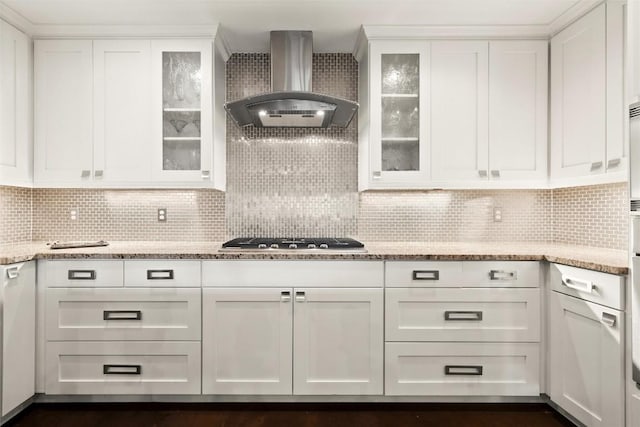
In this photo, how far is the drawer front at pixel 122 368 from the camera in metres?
2.14

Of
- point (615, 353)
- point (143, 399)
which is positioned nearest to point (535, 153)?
point (615, 353)

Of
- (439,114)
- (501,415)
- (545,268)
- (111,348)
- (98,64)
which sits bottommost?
(501,415)

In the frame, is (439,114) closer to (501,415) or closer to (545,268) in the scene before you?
(545,268)

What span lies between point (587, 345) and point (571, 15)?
6.06 feet

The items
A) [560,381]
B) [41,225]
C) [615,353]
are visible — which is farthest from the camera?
[41,225]

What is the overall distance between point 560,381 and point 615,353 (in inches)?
17.7

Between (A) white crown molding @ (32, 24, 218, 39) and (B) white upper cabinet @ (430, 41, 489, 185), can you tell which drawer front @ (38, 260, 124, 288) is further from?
(B) white upper cabinet @ (430, 41, 489, 185)

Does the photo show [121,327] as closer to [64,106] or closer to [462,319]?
[64,106]

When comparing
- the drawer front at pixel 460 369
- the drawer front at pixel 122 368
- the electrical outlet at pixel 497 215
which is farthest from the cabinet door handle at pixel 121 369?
the electrical outlet at pixel 497 215

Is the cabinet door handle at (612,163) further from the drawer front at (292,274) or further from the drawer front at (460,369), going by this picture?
the drawer front at (292,274)

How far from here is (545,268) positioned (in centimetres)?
214

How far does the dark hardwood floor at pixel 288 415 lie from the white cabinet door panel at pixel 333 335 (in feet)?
0.45

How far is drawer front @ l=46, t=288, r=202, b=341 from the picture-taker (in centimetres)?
213

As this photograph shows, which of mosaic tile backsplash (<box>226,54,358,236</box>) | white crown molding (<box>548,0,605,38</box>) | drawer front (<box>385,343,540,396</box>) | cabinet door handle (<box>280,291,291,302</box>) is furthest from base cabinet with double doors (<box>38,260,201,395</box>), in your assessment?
white crown molding (<box>548,0,605,38</box>)
